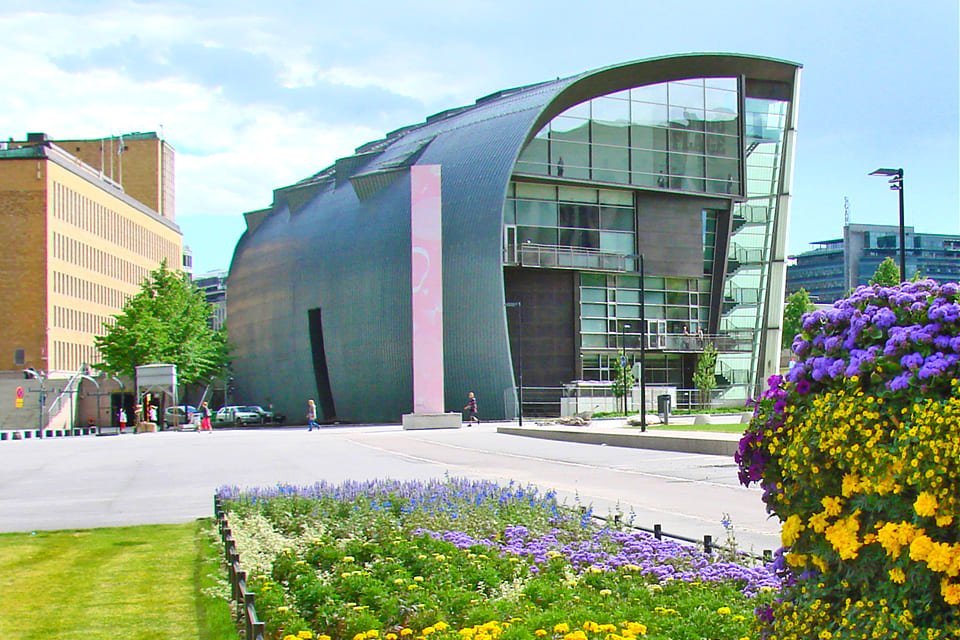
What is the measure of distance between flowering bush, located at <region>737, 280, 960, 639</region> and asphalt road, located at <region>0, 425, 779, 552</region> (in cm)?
708

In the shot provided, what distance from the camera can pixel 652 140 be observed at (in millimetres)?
68188

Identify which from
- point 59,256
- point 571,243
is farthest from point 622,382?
point 59,256

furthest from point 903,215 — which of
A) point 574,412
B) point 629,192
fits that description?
point 629,192

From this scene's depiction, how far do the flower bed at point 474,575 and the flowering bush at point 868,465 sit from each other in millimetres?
830

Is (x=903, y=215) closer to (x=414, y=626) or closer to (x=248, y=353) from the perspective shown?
(x=414, y=626)

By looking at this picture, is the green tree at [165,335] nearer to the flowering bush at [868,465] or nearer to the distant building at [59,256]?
the distant building at [59,256]

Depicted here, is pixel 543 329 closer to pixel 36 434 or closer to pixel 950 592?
pixel 36 434

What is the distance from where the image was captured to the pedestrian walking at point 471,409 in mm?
58188

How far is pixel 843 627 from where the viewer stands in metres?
5.05

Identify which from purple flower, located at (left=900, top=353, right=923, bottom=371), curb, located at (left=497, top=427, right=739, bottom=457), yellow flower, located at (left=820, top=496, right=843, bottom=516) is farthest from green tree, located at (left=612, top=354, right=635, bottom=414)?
purple flower, located at (left=900, top=353, right=923, bottom=371)

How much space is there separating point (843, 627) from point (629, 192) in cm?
6402

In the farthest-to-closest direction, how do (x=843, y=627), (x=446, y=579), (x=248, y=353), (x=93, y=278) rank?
(x=93, y=278) → (x=248, y=353) → (x=446, y=579) → (x=843, y=627)

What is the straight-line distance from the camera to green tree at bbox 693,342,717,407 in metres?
64.0

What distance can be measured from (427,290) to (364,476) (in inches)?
1340
